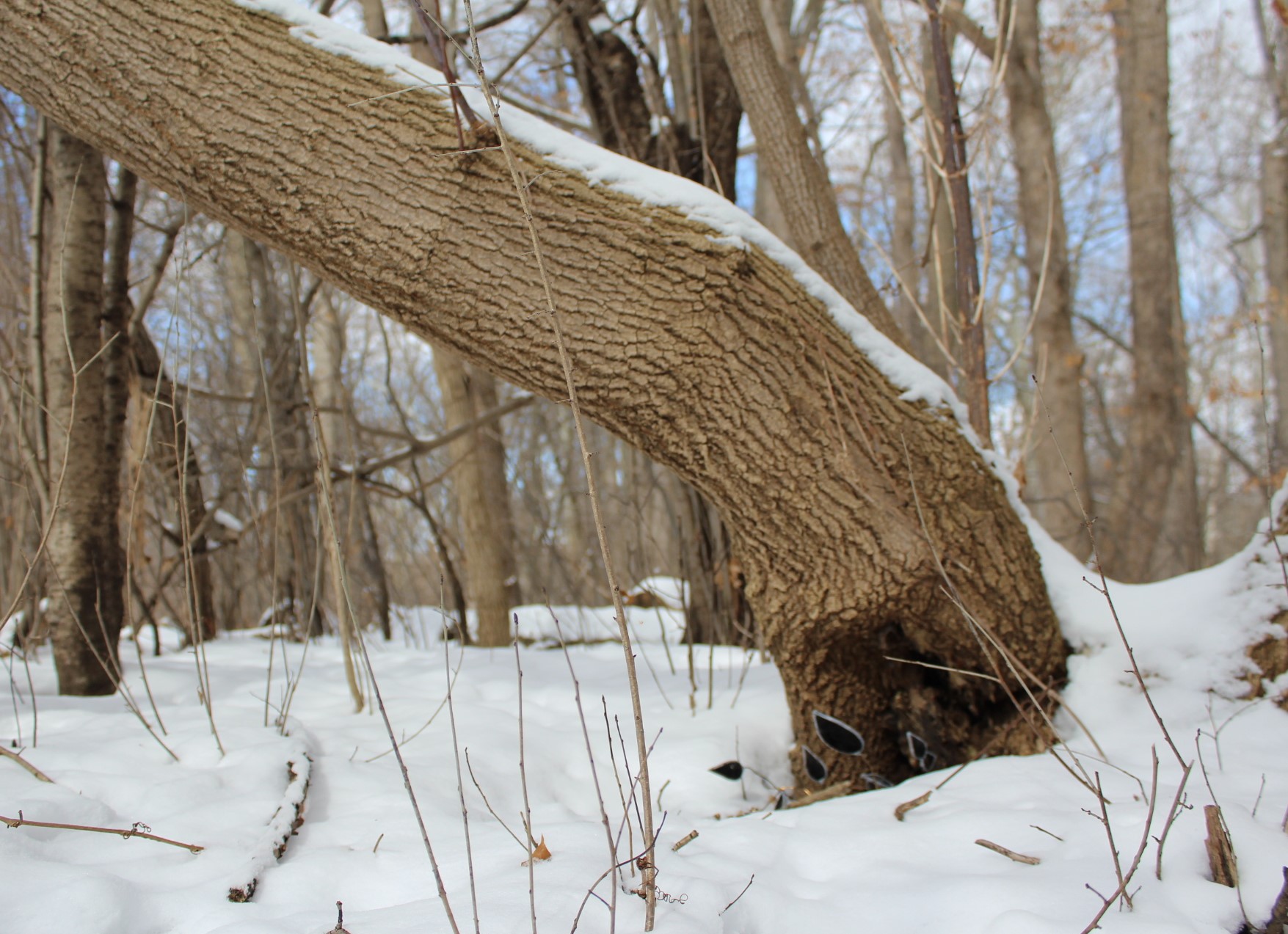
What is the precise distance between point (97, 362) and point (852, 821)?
248 centimetres

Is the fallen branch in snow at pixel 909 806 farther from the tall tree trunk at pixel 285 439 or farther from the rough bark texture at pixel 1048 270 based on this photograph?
the rough bark texture at pixel 1048 270

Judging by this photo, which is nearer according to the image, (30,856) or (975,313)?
(30,856)

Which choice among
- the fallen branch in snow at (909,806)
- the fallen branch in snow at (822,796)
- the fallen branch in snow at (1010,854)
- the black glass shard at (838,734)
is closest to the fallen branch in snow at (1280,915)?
the fallen branch in snow at (1010,854)

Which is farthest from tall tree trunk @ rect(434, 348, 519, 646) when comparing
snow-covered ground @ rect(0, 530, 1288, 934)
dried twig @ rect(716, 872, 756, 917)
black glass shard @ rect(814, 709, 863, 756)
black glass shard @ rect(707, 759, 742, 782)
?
dried twig @ rect(716, 872, 756, 917)

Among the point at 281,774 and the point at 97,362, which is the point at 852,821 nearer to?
the point at 281,774

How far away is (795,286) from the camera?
1.81 meters

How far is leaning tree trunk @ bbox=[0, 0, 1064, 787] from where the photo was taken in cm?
164

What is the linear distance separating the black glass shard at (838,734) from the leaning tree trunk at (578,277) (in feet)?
1.06

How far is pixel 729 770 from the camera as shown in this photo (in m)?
2.10

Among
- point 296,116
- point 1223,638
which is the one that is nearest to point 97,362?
→ point 296,116

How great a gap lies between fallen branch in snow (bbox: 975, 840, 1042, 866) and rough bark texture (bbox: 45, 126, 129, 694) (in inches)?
89.5

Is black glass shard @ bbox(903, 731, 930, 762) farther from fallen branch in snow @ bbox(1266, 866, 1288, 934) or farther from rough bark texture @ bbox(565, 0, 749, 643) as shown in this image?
rough bark texture @ bbox(565, 0, 749, 643)

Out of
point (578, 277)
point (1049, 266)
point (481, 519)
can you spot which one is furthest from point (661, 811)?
point (1049, 266)

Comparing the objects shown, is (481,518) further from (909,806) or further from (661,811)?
(909,806)
